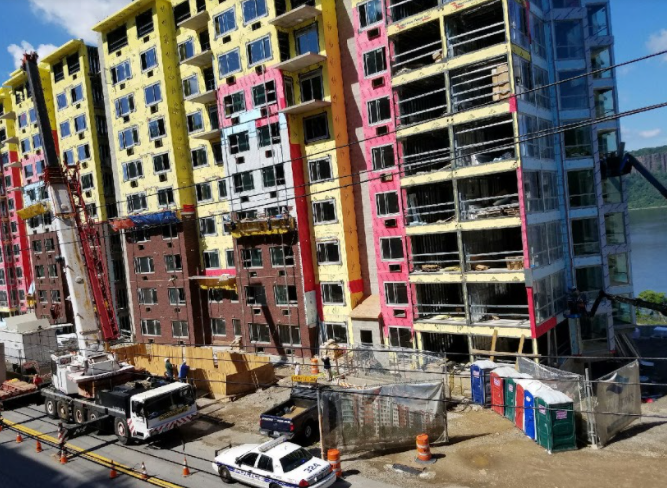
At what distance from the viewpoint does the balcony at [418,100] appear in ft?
98.1

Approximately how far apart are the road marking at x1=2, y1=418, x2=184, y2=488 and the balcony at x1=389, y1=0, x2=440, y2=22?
2674 cm

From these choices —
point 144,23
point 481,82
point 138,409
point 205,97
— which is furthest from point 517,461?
point 144,23

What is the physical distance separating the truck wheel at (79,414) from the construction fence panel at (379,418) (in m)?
13.7

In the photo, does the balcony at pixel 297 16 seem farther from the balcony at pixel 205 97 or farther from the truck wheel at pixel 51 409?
the truck wheel at pixel 51 409

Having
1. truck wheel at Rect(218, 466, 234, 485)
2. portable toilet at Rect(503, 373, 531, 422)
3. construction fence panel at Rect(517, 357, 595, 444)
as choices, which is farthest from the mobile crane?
construction fence panel at Rect(517, 357, 595, 444)

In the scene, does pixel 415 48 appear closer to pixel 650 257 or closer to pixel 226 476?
pixel 226 476

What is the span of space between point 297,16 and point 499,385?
86.2 ft

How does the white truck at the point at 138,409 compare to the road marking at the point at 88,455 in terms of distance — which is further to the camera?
the white truck at the point at 138,409

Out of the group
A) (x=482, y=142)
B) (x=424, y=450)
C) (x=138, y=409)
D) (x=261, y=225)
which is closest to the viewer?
(x=424, y=450)

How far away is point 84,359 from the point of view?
26.6 metres

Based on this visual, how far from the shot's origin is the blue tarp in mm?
42438

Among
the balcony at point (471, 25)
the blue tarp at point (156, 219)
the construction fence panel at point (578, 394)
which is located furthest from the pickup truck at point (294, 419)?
the blue tarp at point (156, 219)

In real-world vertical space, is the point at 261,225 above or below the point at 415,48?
below

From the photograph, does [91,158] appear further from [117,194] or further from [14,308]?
[14,308]
